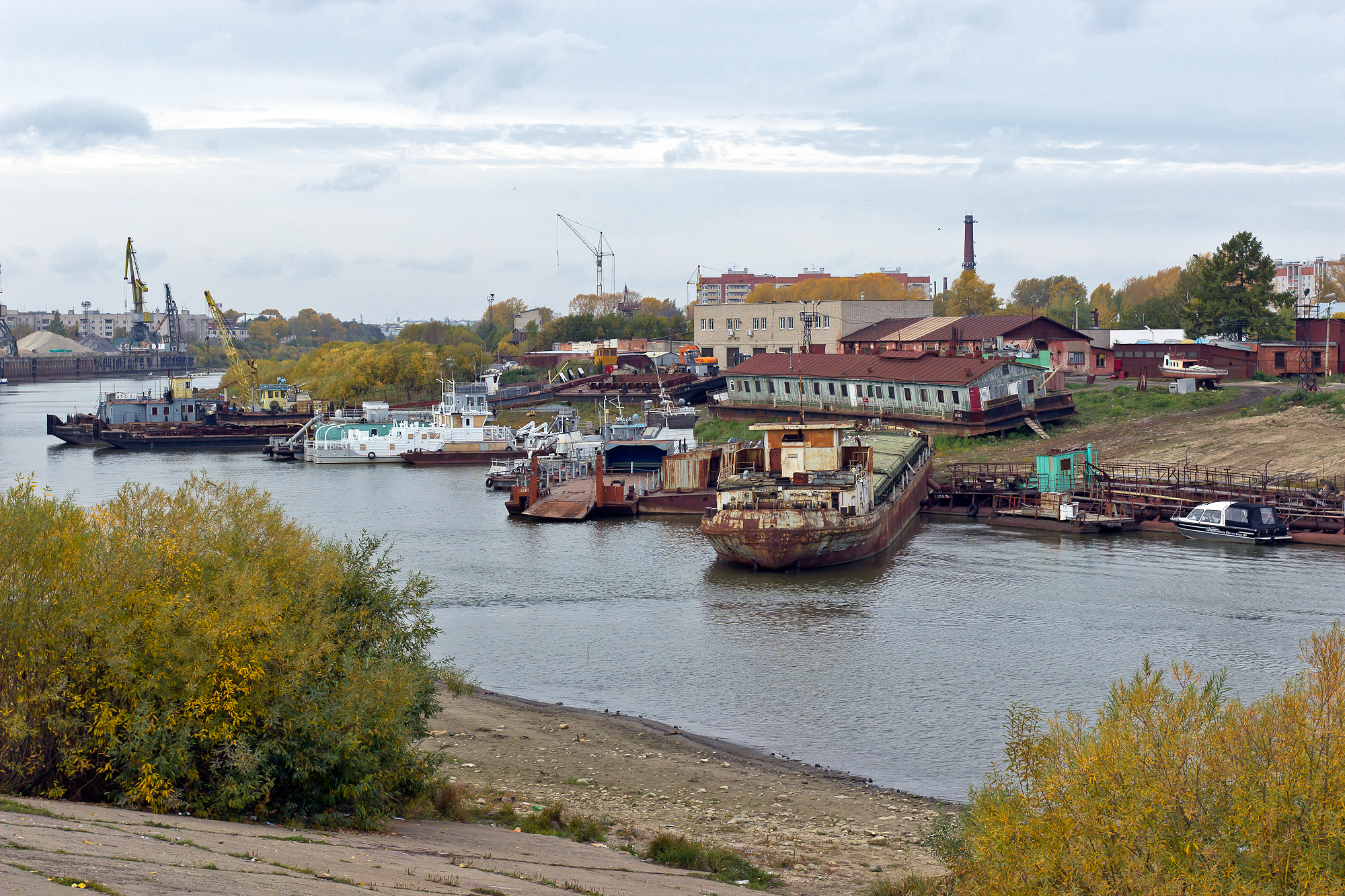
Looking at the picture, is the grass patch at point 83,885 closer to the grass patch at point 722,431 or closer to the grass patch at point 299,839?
the grass patch at point 299,839

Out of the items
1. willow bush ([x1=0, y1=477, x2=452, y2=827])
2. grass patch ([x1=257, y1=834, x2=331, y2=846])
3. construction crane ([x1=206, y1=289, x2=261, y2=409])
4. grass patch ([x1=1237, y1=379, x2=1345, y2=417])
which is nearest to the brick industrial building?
grass patch ([x1=1237, y1=379, x2=1345, y2=417])

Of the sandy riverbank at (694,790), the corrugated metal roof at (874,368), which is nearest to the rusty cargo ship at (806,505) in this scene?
the sandy riverbank at (694,790)

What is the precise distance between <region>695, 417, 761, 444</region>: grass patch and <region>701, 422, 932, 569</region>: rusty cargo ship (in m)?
28.5

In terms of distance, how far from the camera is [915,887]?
42.9 ft

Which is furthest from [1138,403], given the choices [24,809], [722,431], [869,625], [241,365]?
[241,365]

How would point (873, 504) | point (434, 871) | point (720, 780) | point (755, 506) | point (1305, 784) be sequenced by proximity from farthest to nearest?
1. point (873, 504)
2. point (755, 506)
3. point (720, 780)
4. point (434, 871)
5. point (1305, 784)

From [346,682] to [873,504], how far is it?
27.6m

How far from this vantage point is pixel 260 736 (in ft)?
45.7

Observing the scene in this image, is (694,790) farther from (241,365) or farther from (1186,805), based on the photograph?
(241,365)

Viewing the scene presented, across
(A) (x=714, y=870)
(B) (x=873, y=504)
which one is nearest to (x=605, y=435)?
(B) (x=873, y=504)

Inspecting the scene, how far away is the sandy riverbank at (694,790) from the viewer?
15.6 metres

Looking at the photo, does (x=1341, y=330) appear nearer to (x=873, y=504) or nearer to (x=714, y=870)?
(x=873, y=504)

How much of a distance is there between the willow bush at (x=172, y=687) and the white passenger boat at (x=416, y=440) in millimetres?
58503

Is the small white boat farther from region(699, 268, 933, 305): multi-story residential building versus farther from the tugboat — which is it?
region(699, 268, 933, 305): multi-story residential building
